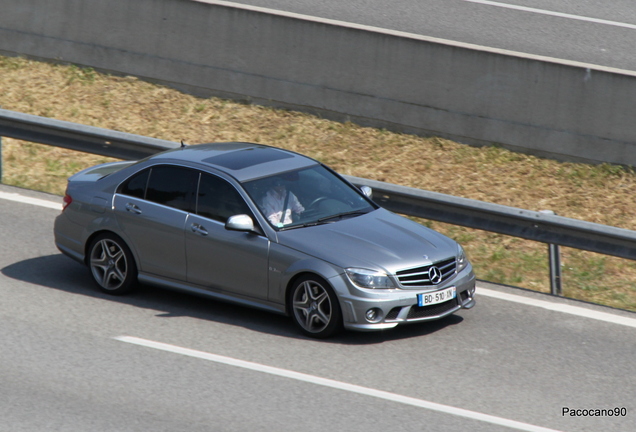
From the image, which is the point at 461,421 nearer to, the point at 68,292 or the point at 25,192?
the point at 68,292

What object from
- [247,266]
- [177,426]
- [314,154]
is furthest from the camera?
[314,154]

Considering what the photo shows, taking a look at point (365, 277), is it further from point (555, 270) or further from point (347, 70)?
point (347, 70)

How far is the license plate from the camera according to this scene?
27.3ft

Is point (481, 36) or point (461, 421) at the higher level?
point (481, 36)

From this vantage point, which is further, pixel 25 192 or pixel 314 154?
pixel 314 154

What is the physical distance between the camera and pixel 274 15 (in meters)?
14.7

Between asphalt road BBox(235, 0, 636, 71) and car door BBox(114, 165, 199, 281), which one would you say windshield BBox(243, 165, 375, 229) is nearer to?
car door BBox(114, 165, 199, 281)

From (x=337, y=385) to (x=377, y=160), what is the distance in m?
6.98

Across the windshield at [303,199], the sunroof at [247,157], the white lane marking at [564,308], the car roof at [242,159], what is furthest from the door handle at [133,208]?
the white lane marking at [564,308]

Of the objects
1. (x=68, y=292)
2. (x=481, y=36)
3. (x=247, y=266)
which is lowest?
(x=68, y=292)

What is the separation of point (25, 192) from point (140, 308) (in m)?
4.22

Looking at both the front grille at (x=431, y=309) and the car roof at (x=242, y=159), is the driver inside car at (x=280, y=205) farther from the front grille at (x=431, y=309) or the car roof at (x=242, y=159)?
the front grille at (x=431, y=309)

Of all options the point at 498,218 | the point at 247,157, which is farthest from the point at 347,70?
the point at 247,157

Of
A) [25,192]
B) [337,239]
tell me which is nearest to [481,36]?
[25,192]
